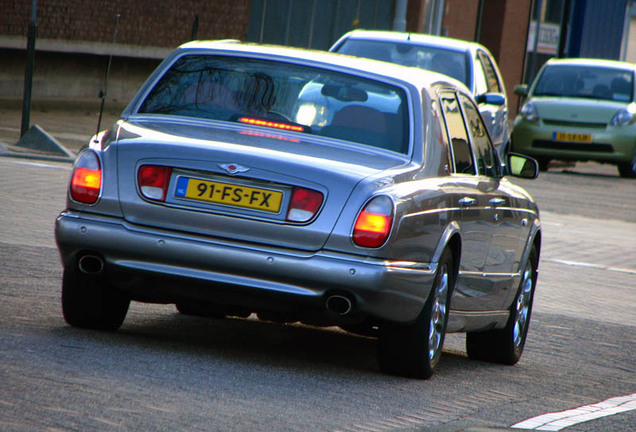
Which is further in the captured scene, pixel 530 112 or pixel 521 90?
pixel 521 90

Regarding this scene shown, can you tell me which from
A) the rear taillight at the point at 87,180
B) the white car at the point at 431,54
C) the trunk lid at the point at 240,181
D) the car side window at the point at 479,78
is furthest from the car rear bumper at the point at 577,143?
the rear taillight at the point at 87,180

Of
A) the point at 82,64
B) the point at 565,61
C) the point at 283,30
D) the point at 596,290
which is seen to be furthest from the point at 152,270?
the point at 283,30

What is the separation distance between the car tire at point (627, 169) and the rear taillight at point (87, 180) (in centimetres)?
2008

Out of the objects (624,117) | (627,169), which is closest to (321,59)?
(624,117)

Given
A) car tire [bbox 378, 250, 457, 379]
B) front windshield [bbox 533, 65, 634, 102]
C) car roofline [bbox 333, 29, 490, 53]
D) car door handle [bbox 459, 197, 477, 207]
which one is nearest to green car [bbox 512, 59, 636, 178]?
front windshield [bbox 533, 65, 634, 102]

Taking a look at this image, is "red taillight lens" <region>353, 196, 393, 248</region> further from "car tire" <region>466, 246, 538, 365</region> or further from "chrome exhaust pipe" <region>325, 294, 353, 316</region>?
"car tire" <region>466, 246, 538, 365</region>

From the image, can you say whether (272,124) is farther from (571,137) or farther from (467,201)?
(571,137)

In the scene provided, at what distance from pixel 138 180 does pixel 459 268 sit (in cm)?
169

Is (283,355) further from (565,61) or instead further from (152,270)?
(565,61)

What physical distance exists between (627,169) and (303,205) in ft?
68.1

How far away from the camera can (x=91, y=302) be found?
664 cm

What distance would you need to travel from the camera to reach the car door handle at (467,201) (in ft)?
22.6

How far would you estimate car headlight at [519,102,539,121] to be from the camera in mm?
24531

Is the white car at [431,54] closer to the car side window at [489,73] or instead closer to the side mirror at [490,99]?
the side mirror at [490,99]
